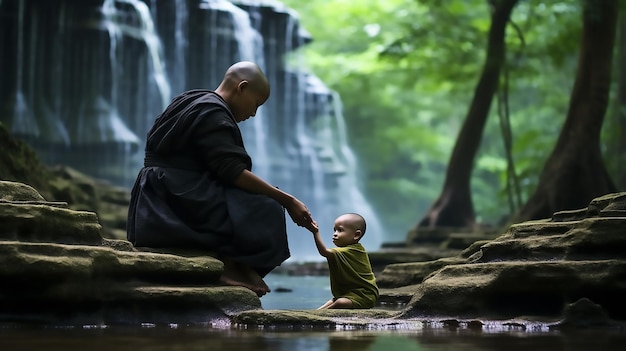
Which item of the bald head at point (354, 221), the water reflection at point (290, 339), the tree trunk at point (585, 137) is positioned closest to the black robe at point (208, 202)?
the bald head at point (354, 221)

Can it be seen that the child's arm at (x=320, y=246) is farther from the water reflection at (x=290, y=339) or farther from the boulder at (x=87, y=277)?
the water reflection at (x=290, y=339)

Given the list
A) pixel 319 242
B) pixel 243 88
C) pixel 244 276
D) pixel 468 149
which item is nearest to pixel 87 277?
pixel 244 276

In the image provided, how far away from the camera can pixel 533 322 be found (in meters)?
3.92

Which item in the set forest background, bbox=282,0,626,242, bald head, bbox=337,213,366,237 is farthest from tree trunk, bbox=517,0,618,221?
forest background, bbox=282,0,626,242

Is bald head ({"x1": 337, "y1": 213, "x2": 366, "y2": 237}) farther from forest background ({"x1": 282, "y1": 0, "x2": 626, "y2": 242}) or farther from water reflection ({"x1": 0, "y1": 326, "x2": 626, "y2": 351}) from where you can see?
forest background ({"x1": 282, "y1": 0, "x2": 626, "y2": 242})

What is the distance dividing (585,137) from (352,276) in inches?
282

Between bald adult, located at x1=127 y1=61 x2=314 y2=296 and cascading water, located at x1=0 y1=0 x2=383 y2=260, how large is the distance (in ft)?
49.8

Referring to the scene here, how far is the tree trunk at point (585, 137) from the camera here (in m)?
10.8

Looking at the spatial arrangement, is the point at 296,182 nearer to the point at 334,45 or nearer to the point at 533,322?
the point at 334,45

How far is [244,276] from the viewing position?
4.46 meters

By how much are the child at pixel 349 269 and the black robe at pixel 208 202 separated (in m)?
A: 0.41

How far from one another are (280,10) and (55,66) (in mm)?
5779

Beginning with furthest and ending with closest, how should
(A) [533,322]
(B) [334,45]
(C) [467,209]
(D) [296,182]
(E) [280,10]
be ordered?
(B) [334,45], (D) [296,182], (E) [280,10], (C) [467,209], (A) [533,322]

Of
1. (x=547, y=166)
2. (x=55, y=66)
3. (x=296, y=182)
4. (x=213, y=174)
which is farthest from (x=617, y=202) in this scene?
(x=296, y=182)
